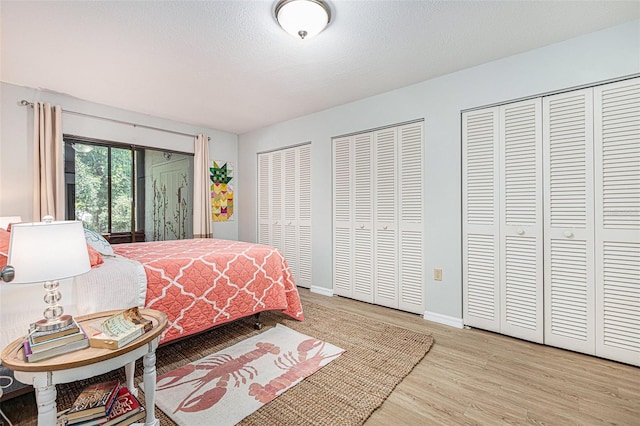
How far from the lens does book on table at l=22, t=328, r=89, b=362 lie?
1.14 metres

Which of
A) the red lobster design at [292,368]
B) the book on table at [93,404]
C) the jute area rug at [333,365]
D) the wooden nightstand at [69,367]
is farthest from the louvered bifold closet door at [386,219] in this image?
the book on table at [93,404]

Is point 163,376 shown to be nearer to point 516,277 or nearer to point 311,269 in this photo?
point 311,269

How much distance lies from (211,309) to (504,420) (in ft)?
6.60

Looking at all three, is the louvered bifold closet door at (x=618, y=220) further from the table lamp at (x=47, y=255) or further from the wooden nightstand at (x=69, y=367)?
the table lamp at (x=47, y=255)

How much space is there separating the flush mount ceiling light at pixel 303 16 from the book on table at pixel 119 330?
197cm

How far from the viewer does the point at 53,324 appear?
126 centimetres

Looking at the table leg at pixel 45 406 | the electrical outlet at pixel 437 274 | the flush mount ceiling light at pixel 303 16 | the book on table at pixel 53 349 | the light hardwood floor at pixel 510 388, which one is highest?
the flush mount ceiling light at pixel 303 16

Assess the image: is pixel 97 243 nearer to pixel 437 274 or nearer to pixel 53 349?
pixel 53 349

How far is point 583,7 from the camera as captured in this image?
1.94 meters

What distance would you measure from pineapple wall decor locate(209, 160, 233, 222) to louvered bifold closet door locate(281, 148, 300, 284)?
1.16m

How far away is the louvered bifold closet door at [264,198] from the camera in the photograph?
4676 millimetres

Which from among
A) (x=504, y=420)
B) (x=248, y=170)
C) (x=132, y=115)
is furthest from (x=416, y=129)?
(x=132, y=115)

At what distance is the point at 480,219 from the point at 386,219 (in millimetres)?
969

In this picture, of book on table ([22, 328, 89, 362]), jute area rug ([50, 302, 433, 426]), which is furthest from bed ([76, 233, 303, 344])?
book on table ([22, 328, 89, 362])
